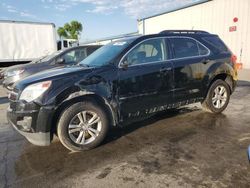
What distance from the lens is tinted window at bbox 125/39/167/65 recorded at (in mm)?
4133

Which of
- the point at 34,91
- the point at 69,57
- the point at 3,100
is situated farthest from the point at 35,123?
the point at 3,100

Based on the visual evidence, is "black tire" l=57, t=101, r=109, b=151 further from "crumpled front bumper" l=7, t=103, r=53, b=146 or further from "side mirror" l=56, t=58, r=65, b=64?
"side mirror" l=56, t=58, r=65, b=64

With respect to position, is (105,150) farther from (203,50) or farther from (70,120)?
(203,50)

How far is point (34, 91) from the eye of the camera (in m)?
3.42

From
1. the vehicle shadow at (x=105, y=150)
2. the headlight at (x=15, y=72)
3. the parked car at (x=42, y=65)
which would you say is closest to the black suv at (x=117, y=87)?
the vehicle shadow at (x=105, y=150)

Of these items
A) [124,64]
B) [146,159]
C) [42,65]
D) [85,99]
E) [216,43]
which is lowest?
[146,159]

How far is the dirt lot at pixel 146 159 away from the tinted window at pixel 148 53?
1398 mm

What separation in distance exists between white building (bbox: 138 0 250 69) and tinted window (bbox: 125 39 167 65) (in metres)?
11.8

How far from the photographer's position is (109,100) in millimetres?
3826

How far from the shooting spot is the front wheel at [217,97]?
529cm

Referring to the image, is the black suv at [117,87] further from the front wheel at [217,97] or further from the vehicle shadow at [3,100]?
the vehicle shadow at [3,100]

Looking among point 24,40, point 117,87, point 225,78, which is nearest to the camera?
point 117,87

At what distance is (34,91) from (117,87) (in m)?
1.30

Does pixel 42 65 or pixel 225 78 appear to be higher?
pixel 42 65
